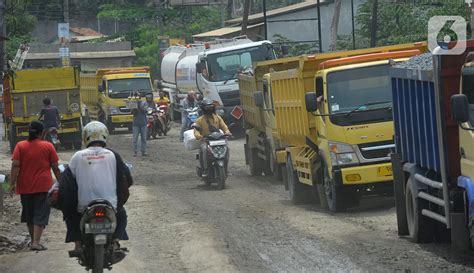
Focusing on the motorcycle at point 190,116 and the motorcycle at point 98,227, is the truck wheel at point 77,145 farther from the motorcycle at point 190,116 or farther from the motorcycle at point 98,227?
the motorcycle at point 98,227

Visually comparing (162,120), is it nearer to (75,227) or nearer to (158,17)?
(75,227)

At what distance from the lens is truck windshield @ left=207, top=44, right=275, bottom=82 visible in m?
37.4

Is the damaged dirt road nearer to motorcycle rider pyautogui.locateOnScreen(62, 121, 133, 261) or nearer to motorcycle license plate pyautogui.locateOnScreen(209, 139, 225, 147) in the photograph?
motorcycle license plate pyautogui.locateOnScreen(209, 139, 225, 147)

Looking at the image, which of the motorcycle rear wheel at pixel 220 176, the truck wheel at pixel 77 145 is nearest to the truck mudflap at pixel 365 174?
the motorcycle rear wheel at pixel 220 176

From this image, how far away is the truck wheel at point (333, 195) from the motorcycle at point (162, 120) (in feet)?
78.6

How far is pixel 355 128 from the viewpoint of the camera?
16.9 m

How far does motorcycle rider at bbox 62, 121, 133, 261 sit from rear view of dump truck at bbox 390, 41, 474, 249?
3232 millimetres

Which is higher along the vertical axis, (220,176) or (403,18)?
(403,18)

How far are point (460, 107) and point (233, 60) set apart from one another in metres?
27.7

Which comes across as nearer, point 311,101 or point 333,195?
point 311,101

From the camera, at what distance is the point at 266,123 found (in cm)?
2412

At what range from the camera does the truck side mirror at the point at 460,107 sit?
10680 mm

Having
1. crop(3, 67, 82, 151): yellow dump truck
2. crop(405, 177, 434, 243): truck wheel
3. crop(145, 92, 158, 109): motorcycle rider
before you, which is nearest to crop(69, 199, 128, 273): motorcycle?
crop(405, 177, 434, 243): truck wheel

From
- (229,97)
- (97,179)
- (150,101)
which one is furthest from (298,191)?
(150,101)
